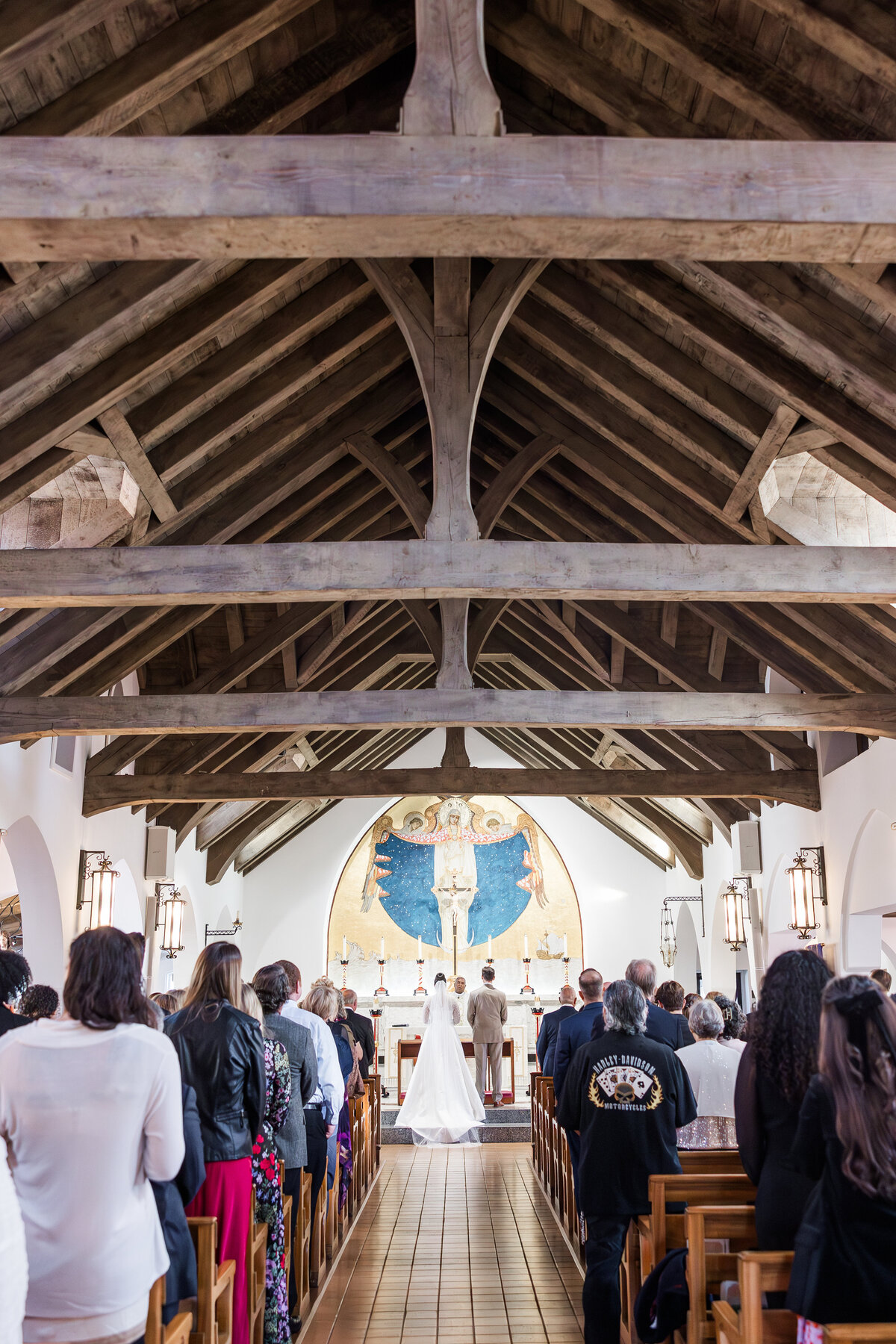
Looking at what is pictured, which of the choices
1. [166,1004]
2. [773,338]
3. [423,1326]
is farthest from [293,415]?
[423,1326]

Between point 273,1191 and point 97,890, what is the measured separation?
5867 millimetres

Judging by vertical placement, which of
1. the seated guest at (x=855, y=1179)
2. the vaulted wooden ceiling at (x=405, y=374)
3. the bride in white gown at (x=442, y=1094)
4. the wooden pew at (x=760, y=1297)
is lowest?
the bride in white gown at (x=442, y=1094)

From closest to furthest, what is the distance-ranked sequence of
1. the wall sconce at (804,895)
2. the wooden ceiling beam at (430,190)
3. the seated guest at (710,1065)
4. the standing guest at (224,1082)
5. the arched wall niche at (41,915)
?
the wooden ceiling beam at (430,190)
the standing guest at (224,1082)
the seated guest at (710,1065)
the arched wall niche at (41,915)
the wall sconce at (804,895)

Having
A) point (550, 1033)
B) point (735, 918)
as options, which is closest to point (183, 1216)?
point (550, 1033)

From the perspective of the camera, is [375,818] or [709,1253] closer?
[709,1253]

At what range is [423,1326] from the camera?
4848mm

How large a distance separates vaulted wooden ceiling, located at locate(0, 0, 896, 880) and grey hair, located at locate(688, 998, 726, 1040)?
2.89 metres

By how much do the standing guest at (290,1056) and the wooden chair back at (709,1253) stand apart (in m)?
1.71

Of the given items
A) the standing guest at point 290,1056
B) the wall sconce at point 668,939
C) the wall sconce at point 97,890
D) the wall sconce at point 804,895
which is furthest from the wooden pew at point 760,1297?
the wall sconce at point 668,939

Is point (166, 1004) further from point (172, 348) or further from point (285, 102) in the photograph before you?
point (285, 102)

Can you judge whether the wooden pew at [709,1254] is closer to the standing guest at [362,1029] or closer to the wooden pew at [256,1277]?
the wooden pew at [256,1277]

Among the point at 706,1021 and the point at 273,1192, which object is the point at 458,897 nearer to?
the point at 706,1021

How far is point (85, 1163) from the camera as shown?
228 cm

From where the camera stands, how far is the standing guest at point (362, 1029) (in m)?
7.47
